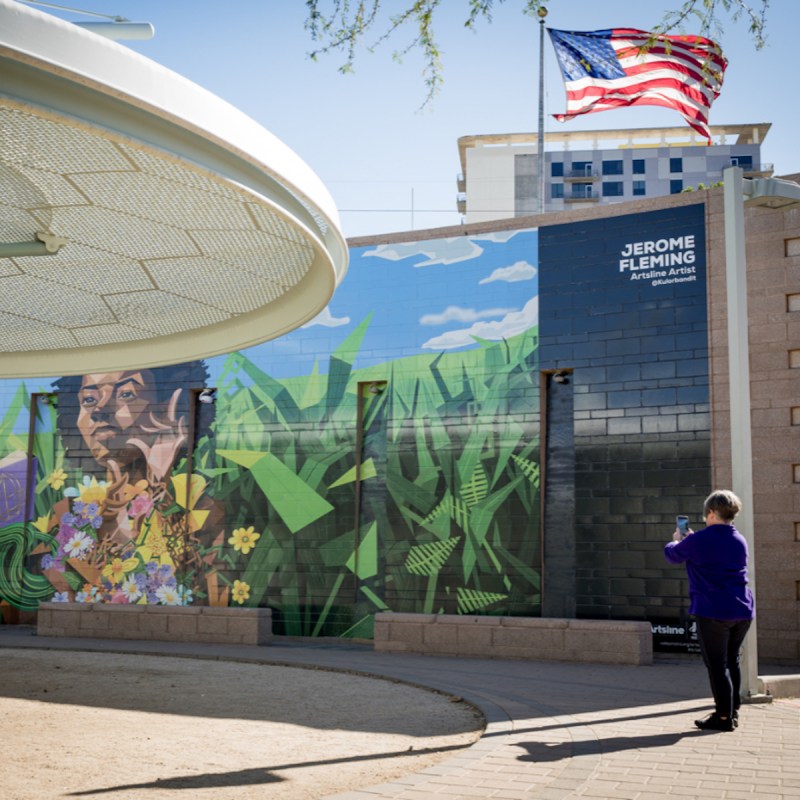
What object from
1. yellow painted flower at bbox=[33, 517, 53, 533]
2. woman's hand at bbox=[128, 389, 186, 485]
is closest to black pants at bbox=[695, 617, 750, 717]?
woman's hand at bbox=[128, 389, 186, 485]

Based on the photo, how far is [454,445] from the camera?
19.9m

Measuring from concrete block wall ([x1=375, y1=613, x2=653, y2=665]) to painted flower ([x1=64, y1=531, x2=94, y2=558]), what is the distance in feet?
28.1

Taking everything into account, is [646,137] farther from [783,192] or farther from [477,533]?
[783,192]

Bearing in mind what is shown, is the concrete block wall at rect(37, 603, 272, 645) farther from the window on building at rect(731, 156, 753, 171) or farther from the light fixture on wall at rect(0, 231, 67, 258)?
the window on building at rect(731, 156, 753, 171)

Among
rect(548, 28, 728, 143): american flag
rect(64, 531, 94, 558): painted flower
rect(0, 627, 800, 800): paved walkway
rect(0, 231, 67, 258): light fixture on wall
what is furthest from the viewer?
rect(64, 531, 94, 558): painted flower

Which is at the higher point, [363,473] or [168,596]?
[363,473]

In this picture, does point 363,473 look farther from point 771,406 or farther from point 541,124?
point 541,124

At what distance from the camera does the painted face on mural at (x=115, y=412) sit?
903 inches

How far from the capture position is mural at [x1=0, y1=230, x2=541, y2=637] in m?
19.5

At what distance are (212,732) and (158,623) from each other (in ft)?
36.2

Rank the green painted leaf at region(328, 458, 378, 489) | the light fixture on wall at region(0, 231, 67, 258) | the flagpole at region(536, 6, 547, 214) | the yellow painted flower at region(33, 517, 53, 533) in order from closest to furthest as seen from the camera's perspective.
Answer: the light fixture on wall at region(0, 231, 67, 258) < the green painted leaf at region(328, 458, 378, 489) < the yellow painted flower at region(33, 517, 53, 533) < the flagpole at region(536, 6, 547, 214)

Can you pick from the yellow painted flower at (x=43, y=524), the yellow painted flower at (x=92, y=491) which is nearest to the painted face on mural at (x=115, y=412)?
the yellow painted flower at (x=92, y=491)

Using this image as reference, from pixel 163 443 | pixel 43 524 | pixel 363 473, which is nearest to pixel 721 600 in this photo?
pixel 363 473

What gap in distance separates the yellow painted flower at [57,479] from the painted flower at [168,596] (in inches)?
144
